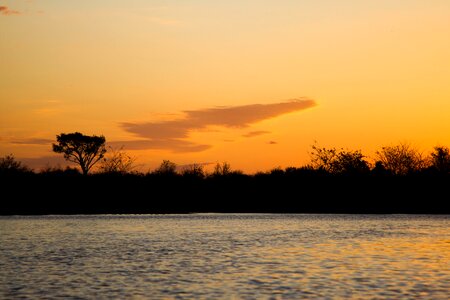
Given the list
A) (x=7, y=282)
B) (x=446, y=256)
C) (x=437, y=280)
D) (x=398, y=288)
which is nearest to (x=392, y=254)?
(x=446, y=256)

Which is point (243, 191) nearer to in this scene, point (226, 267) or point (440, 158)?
point (440, 158)

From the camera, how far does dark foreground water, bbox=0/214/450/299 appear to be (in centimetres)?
2964

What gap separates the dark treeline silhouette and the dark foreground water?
58894mm

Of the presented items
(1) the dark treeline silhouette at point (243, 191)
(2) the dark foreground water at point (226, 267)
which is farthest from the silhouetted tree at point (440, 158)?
(2) the dark foreground water at point (226, 267)

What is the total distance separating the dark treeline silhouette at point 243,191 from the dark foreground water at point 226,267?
193 ft

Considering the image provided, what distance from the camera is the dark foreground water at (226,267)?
29.6 metres

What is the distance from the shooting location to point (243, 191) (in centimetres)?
13712

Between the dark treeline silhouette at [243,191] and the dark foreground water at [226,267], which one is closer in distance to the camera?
the dark foreground water at [226,267]

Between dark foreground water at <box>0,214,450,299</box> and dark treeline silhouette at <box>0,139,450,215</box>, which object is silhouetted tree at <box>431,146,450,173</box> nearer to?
dark treeline silhouette at <box>0,139,450,215</box>

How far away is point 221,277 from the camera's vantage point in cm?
3459

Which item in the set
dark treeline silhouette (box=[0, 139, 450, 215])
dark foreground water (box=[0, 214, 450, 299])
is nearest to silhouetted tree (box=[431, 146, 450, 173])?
dark treeline silhouette (box=[0, 139, 450, 215])

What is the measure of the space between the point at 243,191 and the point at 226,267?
321ft

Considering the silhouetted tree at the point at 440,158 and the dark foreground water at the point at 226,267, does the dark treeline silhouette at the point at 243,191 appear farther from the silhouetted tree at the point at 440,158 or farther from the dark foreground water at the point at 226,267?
the dark foreground water at the point at 226,267

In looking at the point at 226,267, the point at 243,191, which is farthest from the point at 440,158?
the point at 226,267
